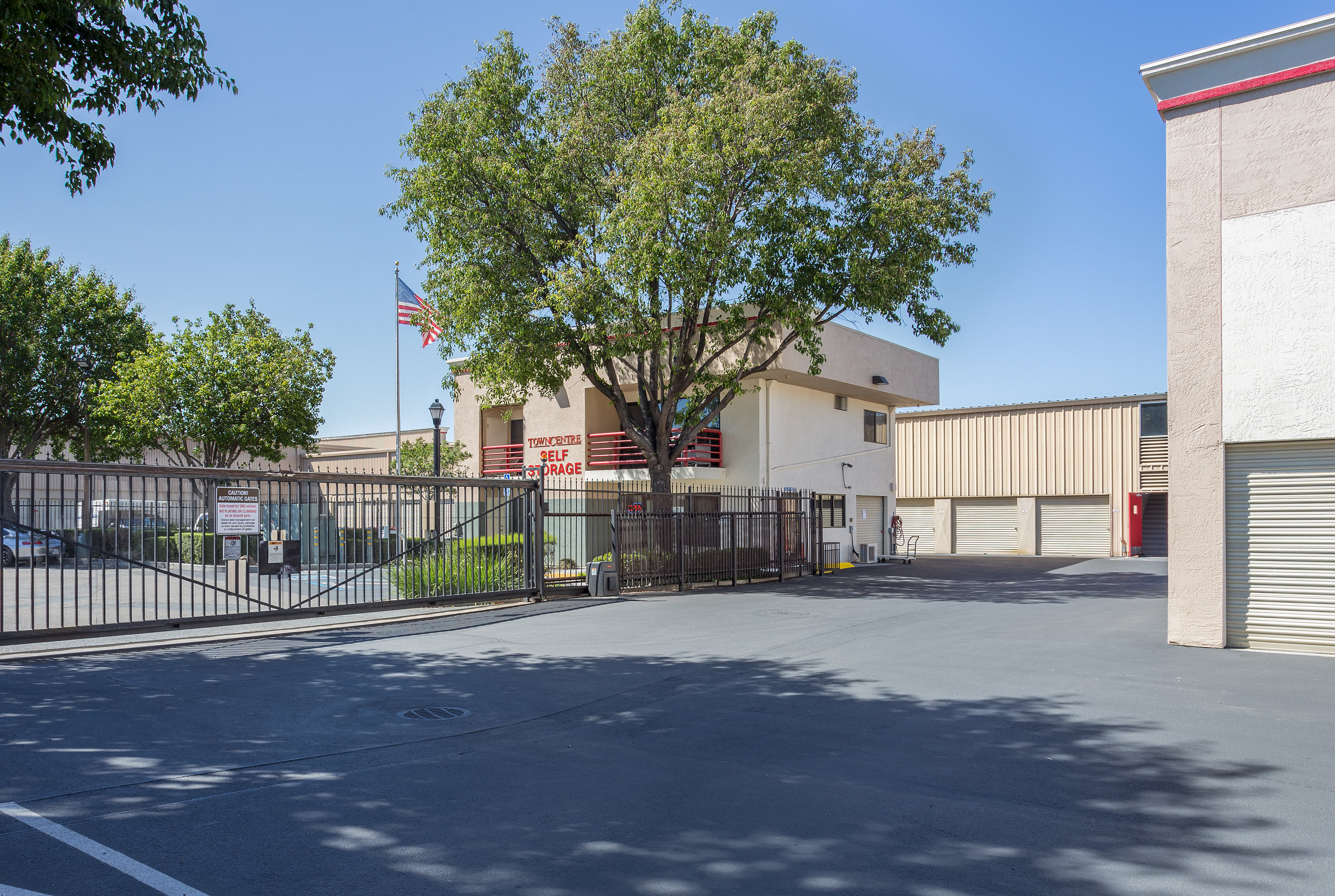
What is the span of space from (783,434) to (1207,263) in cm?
1738


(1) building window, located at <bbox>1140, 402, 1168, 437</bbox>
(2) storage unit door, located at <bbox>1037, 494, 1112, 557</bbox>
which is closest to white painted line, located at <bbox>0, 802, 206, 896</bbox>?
(2) storage unit door, located at <bbox>1037, 494, 1112, 557</bbox>

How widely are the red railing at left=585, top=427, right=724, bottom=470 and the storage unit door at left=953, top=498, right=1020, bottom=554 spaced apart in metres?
18.6

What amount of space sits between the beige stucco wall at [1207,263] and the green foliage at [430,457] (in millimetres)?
25011

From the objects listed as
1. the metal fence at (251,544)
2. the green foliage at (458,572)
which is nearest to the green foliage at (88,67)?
the metal fence at (251,544)

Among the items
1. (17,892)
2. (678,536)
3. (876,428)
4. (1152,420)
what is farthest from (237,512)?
(1152,420)

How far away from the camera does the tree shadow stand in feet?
15.5

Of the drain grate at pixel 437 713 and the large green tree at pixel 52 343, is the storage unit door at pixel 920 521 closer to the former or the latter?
the large green tree at pixel 52 343

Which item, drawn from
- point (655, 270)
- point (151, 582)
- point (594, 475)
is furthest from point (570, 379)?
point (151, 582)

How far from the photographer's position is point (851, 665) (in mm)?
10820

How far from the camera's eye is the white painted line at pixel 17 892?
4.32 metres

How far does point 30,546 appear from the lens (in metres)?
11.3

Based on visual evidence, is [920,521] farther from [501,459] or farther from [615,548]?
[615,548]

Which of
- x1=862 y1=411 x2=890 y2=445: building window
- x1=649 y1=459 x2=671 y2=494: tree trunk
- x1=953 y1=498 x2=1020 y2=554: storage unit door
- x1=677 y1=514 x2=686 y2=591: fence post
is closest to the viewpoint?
x1=677 y1=514 x2=686 y2=591: fence post

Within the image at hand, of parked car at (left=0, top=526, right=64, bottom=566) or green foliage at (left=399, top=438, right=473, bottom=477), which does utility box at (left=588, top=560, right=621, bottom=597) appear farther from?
green foliage at (left=399, top=438, right=473, bottom=477)
